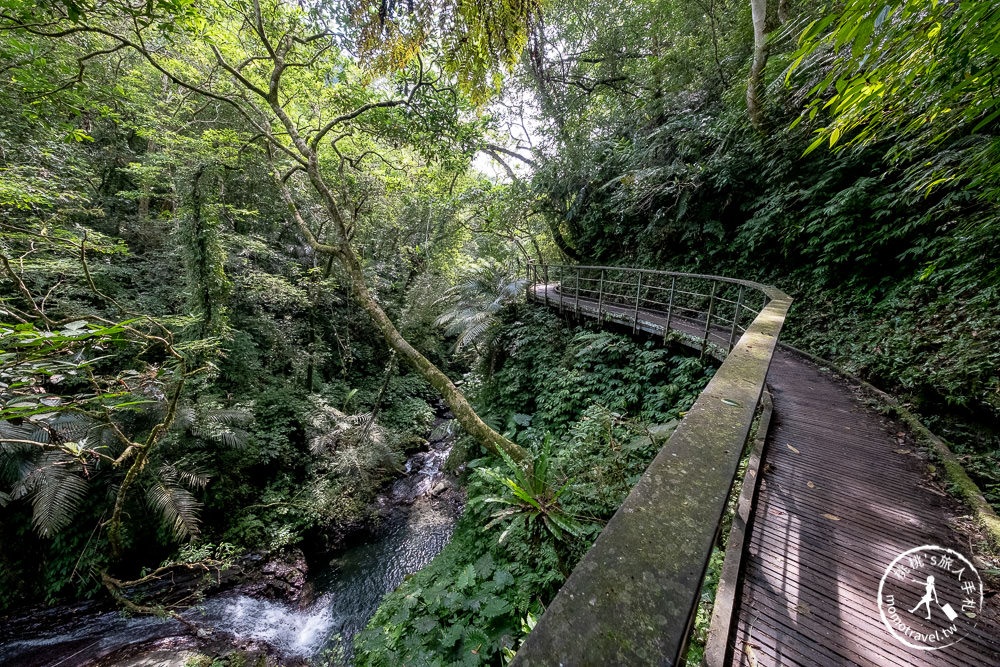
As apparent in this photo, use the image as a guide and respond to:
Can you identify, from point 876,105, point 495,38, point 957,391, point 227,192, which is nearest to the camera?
point 876,105

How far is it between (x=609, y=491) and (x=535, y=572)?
→ 1.15 m

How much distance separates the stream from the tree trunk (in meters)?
10.8

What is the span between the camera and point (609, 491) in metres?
3.46

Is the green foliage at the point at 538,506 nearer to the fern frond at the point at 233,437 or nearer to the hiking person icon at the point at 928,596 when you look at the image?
the hiking person icon at the point at 928,596

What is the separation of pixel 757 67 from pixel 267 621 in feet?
44.9

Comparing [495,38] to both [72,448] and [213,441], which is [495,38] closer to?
[72,448]

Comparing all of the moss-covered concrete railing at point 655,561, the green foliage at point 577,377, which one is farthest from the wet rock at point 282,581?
the moss-covered concrete railing at point 655,561

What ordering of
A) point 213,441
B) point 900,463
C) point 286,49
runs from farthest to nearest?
point 213,441 → point 286,49 → point 900,463

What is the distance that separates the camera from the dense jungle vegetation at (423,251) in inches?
A: 105

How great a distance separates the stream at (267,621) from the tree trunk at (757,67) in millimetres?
10794

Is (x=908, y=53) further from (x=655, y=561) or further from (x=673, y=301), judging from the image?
(x=673, y=301)

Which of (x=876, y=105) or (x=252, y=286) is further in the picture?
(x=252, y=286)

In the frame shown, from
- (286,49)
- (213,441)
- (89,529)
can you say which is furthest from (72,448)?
(286,49)

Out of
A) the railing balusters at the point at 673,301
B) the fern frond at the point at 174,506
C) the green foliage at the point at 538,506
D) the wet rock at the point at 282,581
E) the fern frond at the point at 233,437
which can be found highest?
the railing balusters at the point at 673,301
